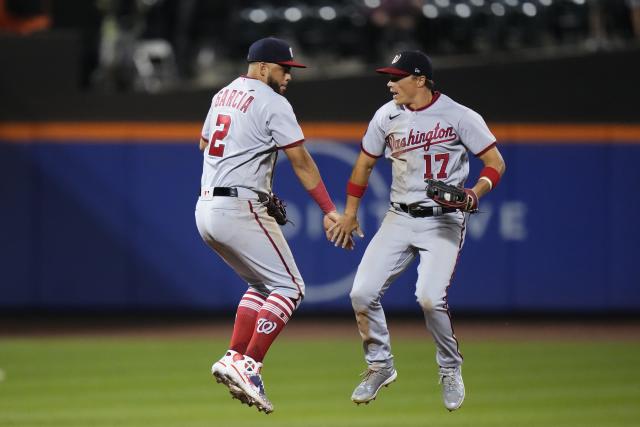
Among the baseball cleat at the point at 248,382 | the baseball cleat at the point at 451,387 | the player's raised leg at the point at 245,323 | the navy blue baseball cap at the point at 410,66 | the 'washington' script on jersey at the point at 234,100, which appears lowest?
the baseball cleat at the point at 451,387

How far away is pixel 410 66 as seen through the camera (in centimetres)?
739

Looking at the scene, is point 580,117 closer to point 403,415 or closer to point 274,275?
point 403,415

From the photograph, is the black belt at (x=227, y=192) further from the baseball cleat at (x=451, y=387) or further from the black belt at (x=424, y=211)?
the baseball cleat at (x=451, y=387)

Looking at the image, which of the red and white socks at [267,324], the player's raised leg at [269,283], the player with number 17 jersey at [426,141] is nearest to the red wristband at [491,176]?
the player with number 17 jersey at [426,141]

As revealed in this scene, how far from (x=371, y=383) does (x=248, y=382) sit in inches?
36.1

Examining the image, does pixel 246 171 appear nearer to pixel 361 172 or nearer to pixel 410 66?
pixel 361 172

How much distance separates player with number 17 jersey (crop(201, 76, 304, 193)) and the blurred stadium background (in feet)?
23.7

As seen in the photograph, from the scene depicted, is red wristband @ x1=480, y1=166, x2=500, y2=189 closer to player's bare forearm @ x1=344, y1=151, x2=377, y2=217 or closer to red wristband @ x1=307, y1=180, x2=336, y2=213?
player's bare forearm @ x1=344, y1=151, x2=377, y2=217

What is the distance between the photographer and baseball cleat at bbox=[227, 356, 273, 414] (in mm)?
6961

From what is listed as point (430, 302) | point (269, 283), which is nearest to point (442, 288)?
point (430, 302)

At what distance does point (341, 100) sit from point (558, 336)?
146 inches

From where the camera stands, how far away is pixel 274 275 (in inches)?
287

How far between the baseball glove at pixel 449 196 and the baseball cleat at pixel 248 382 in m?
1.42

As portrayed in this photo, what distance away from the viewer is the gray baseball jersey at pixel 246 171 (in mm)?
7117
